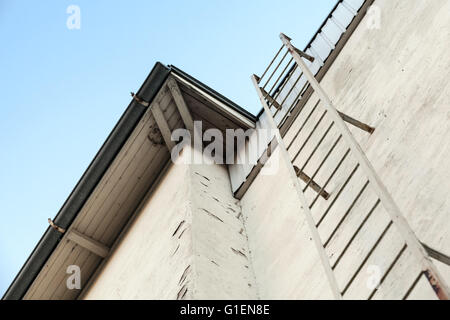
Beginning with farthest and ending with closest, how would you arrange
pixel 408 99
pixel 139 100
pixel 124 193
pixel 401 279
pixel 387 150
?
pixel 124 193, pixel 139 100, pixel 408 99, pixel 387 150, pixel 401 279

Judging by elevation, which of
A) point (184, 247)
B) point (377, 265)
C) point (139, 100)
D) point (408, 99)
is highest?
point (408, 99)

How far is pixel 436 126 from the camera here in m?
4.02

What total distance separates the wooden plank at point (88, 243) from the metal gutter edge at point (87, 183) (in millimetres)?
170

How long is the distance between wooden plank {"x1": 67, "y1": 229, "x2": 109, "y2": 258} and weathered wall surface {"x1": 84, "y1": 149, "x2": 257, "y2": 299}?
18 cm

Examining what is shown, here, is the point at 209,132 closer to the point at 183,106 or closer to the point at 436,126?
the point at 183,106

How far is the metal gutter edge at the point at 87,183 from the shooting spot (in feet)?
24.0

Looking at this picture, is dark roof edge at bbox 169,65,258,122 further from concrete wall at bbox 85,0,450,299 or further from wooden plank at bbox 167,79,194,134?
concrete wall at bbox 85,0,450,299

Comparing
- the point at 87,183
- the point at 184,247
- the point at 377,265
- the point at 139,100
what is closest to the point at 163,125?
the point at 139,100

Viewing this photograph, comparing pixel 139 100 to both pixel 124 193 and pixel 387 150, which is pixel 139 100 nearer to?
pixel 124 193

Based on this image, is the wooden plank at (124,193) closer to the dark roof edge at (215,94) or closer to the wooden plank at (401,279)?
the dark roof edge at (215,94)

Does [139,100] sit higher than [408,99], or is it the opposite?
[408,99]

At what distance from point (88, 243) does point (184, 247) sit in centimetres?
271

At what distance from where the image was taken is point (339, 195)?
446cm
